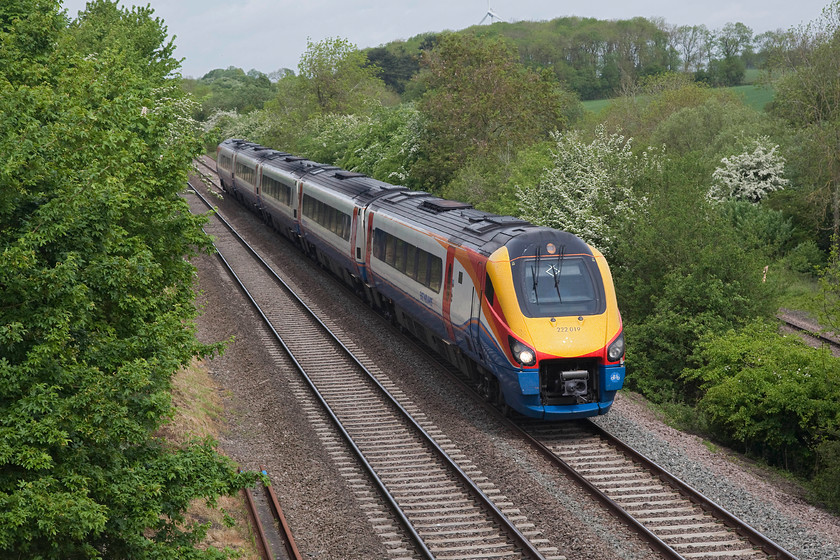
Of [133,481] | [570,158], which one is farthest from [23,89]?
[570,158]

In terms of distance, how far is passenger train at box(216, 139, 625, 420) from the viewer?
557 inches

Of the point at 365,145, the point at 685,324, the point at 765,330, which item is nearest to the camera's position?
the point at 765,330

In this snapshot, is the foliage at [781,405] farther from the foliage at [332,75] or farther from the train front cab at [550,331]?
the foliage at [332,75]

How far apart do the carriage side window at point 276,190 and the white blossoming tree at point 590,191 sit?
9.82m

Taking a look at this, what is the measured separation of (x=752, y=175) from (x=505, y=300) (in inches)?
1101

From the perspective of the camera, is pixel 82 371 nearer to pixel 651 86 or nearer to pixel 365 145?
pixel 365 145

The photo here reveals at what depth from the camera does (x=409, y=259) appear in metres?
19.2

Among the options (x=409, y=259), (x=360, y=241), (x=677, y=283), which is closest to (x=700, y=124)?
(x=677, y=283)

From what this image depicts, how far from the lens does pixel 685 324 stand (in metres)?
20.0

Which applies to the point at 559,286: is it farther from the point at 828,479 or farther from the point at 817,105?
the point at 817,105

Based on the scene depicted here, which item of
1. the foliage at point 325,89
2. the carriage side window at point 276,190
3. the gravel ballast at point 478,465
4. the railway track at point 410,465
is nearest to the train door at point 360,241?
the railway track at point 410,465

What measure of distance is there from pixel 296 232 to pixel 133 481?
2408 cm

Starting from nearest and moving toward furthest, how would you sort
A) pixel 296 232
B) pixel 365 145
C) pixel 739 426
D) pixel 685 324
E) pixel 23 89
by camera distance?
pixel 23 89, pixel 739 426, pixel 685 324, pixel 296 232, pixel 365 145

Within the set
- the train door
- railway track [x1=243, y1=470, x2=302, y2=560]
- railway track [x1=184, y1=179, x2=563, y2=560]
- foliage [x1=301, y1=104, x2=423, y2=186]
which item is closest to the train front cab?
railway track [x1=184, y1=179, x2=563, y2=560]
